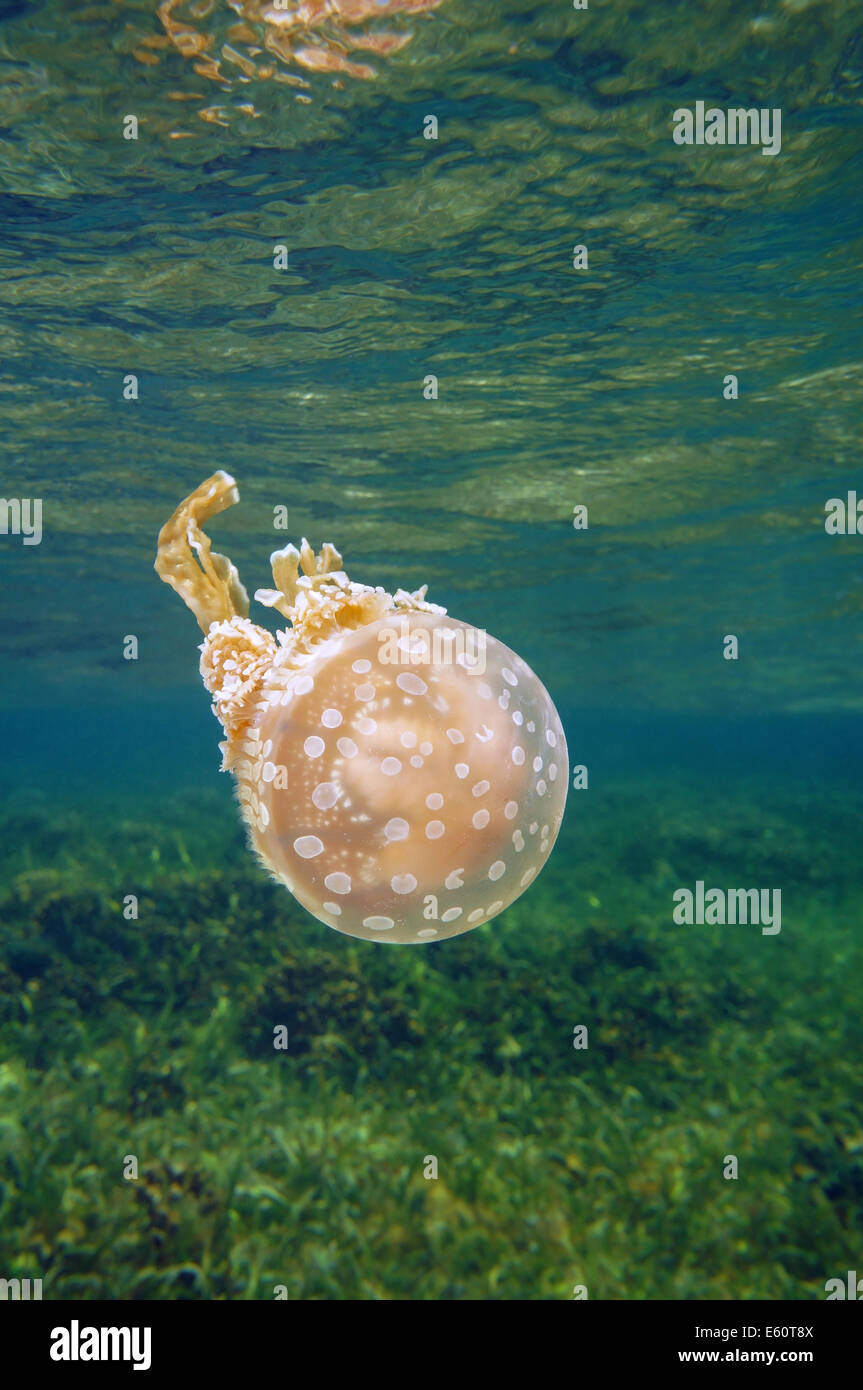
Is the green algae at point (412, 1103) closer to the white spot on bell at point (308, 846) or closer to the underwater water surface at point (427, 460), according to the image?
the underwater water surface at point (427, 460)

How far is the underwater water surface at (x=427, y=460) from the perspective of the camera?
5160 mm

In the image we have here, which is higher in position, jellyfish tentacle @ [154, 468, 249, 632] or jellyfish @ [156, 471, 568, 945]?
jellyfish tentacle @ [154, 468, 249, 632]

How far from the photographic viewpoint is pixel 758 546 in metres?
20.5

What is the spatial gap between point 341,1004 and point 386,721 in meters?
5.90

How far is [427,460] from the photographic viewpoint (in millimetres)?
14641

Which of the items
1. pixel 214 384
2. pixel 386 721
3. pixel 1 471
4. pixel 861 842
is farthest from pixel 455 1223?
pixel 1 471

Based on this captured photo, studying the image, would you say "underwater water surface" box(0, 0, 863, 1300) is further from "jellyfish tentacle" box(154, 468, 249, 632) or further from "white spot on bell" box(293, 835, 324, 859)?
"jellyfish tentacle" box(154, 468, 249, 632)

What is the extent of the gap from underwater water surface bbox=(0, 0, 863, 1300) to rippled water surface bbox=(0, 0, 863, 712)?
5 cm

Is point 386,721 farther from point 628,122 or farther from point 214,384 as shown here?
point 214,384

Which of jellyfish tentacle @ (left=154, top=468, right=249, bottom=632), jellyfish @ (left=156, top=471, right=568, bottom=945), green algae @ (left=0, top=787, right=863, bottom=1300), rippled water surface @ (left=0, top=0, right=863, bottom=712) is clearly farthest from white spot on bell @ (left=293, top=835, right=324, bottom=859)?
rippled water surface @ (left=0, top=0, right=863, bottom=712)

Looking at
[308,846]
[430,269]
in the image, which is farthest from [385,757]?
[430,269]

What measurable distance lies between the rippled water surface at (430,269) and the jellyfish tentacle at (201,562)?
486cm

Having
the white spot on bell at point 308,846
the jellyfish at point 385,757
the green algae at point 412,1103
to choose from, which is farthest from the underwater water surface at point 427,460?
the white spot on bell at point 308,846

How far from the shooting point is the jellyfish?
2385mm
